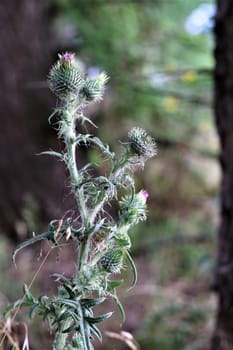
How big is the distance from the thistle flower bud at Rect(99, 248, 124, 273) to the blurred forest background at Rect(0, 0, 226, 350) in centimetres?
306

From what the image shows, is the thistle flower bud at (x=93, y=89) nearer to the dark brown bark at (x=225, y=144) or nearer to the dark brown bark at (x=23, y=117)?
the dark brown bark at (x=225, y=144)

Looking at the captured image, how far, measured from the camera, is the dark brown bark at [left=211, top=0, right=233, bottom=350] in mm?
2535

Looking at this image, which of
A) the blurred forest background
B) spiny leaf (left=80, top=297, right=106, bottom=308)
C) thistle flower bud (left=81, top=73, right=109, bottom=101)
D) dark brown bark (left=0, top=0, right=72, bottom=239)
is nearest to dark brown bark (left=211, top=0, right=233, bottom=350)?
thistle flower bud (left=81, top=73, right=109, bottom=101)

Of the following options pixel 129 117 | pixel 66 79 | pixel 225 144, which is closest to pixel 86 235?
pixel 66 79

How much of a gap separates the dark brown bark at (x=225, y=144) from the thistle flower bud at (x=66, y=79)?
1431mm

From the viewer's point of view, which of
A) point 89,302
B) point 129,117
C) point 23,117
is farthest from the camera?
point 129,117

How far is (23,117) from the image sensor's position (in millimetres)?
5539

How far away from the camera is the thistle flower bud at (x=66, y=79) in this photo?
125 cm

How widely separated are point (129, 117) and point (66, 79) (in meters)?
5.33

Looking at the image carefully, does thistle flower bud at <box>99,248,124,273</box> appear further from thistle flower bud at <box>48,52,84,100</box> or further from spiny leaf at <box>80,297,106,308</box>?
thistle flower bud at <box>48,52,84,100</box>

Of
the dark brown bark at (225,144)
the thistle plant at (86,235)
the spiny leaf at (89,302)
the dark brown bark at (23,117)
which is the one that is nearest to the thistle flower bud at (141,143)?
the thistle plant at (86,235)

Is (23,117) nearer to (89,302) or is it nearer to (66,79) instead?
(66,79)

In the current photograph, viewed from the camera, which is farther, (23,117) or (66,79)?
(23,117)

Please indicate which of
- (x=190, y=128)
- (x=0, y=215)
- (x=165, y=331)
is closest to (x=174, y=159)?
(x=190, y=128)
